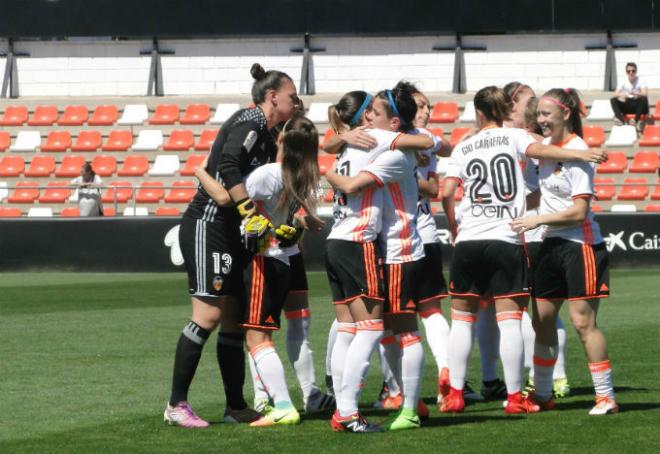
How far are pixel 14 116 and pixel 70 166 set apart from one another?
258cm

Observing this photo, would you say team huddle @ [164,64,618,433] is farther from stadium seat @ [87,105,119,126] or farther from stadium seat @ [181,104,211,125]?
stadium seat @ [87,105,119,126]

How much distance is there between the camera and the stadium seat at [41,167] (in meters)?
26.5

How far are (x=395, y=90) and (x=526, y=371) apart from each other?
3.42m

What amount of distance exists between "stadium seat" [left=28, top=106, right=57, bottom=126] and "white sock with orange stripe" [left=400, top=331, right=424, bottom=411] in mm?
21643

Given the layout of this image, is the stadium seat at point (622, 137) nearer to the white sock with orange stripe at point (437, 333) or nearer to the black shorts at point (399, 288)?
the white sock with orange stripe at point (437, 333)

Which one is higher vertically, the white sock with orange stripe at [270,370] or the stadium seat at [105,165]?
the stadium seat at [105,165]

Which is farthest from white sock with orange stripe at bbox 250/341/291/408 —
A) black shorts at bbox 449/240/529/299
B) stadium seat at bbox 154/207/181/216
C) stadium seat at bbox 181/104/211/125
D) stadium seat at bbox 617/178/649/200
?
stadium seat at bbox 181/104/211/125

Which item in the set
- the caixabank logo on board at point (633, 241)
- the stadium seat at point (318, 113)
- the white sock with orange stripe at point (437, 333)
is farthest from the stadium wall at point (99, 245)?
the white sock with orange stripe at point (437, 333)

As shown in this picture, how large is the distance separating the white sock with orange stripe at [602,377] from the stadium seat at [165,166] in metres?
18.9

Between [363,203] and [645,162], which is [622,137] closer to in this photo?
[645,162]

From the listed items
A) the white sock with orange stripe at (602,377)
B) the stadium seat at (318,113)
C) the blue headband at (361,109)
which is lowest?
the white sock with orange stripe at (602,377)

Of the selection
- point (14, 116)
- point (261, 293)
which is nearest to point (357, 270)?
point (261, 293)

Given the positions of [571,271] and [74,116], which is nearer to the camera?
[571,271]

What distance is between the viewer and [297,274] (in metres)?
8.15
